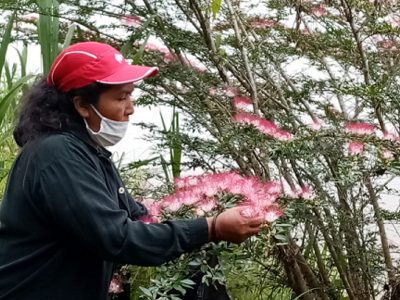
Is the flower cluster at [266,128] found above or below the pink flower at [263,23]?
below

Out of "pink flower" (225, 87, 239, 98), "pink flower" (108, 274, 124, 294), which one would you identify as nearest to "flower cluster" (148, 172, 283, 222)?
"pink flower" (108, 274, 124, 294)

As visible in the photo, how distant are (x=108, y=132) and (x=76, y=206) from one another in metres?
0.25

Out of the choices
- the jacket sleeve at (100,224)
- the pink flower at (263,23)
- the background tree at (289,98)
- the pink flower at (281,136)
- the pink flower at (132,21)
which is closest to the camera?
the jacket sleeve at (100,224)

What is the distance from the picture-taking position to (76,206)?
98cm

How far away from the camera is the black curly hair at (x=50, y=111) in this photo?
1.12m

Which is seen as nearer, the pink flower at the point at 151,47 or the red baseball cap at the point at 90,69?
the red baseball cap at the point at 90,69

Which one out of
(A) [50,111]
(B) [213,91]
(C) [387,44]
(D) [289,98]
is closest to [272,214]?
(A) [50,111]

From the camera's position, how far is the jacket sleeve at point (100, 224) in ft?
3.23

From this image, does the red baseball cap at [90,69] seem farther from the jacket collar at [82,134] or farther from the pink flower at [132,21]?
the pink flower at [132,21]

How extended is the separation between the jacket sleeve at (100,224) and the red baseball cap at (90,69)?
0.20 meters

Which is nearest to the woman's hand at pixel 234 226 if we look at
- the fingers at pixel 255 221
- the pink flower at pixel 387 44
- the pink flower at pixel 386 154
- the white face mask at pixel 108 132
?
the fingers at pixel 255 221

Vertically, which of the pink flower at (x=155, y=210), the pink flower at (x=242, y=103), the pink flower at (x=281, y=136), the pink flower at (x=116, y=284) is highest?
the pink flower at (x=242, y=103)

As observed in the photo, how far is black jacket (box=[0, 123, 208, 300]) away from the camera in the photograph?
99 centimetres

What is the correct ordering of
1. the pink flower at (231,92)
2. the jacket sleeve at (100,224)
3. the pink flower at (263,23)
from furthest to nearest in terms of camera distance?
1. the pink flower at (263,23)
2. the pink flower at (231,92)
3. the jacket sleeve at (100,224)
